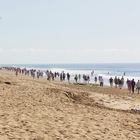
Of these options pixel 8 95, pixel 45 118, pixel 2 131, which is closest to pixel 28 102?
pixel 8 95

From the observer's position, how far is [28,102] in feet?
63.4

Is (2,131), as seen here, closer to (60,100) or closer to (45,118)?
(45,118)

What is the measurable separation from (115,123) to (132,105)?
8032mm

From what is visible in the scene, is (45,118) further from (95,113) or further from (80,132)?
(95,113)

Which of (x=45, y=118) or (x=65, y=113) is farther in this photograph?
(x=65, y=113)

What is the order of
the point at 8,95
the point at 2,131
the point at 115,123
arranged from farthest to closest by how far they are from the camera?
the point at 8,95 < the point at 115,123 < the point at 2,131

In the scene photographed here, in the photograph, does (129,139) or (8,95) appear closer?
(129,139)

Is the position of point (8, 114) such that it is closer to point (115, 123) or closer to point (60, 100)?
point (115, 123)

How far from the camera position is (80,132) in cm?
1376

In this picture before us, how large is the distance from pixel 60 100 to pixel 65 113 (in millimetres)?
4719

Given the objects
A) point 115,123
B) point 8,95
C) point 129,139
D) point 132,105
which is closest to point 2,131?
point 129,139

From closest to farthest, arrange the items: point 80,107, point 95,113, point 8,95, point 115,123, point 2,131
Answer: point 2,131, point 115,123, point 95,113, point 80,107, point 8,95

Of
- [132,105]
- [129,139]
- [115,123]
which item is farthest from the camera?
[132,105]

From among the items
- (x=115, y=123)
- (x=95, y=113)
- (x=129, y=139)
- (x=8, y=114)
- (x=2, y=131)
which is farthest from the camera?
(x=95, y=113)
